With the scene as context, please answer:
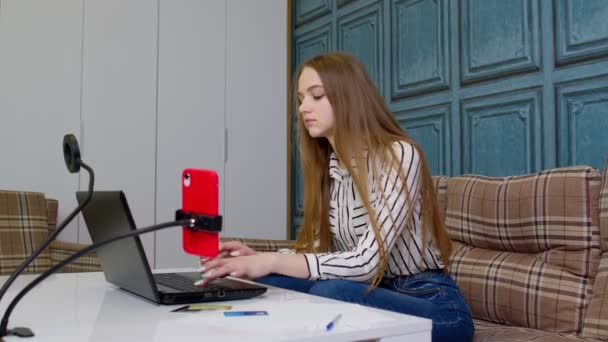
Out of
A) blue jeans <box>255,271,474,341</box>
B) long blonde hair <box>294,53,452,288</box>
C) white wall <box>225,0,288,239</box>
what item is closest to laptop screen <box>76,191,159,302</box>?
blue jeans <box>255,271,474,341</box>

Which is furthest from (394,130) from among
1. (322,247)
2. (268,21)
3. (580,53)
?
(268,21)

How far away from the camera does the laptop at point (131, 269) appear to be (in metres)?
0.94

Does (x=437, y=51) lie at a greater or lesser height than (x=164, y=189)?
greater

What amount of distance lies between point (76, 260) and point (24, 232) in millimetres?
437

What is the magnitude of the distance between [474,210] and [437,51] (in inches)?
34.3

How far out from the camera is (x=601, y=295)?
144cm

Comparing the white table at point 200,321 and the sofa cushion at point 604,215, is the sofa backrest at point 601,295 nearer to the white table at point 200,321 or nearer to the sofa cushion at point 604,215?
the sofa cushion at point 604,215

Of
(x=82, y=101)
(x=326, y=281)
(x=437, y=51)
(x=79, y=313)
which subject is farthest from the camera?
(x=82, y=101)

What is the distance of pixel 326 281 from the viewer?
123 cm

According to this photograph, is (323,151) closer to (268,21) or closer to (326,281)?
(326,281)

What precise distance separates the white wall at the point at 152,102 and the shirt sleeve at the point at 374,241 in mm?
1748

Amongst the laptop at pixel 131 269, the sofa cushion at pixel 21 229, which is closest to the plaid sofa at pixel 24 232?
the sofa cushion at pixel 21 229

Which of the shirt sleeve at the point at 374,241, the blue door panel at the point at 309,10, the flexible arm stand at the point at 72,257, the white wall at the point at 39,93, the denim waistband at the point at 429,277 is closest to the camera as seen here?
the flexible arm stand at the point at 72,257

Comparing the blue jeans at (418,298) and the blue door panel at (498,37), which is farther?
the blue door panel at (498,37)
